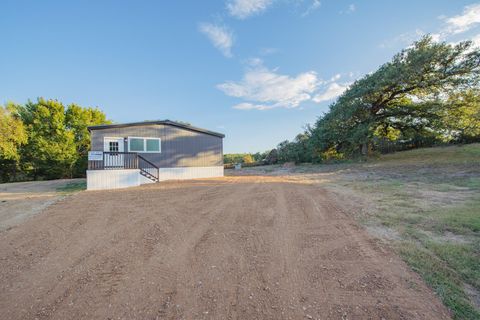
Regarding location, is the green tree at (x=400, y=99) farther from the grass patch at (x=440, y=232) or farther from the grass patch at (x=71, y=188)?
the grass patch at (x=71, y=188)

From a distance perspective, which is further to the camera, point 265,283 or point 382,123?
point 382,123

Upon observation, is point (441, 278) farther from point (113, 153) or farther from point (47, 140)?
point (47, 140)

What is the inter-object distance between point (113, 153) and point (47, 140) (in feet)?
45.8

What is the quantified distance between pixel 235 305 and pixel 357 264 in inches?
65.9

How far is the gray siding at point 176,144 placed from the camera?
11.5 metres

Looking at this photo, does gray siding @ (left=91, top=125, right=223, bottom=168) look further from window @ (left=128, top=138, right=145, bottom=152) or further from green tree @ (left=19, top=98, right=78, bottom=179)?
green tree @ (left=19, top=98, right=78, bottom=179)

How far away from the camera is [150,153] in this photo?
12133 mm

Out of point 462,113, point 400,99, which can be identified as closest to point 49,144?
point 400,99

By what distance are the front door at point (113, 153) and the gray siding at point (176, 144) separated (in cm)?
25

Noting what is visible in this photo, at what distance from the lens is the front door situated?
379 inches

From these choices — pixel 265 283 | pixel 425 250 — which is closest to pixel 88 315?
pixel 265 283

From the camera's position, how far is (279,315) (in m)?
1.76

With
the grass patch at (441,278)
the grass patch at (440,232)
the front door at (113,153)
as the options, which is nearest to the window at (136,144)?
the front door at (113,153)

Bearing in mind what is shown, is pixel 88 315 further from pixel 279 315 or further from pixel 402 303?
pixel 402 303
